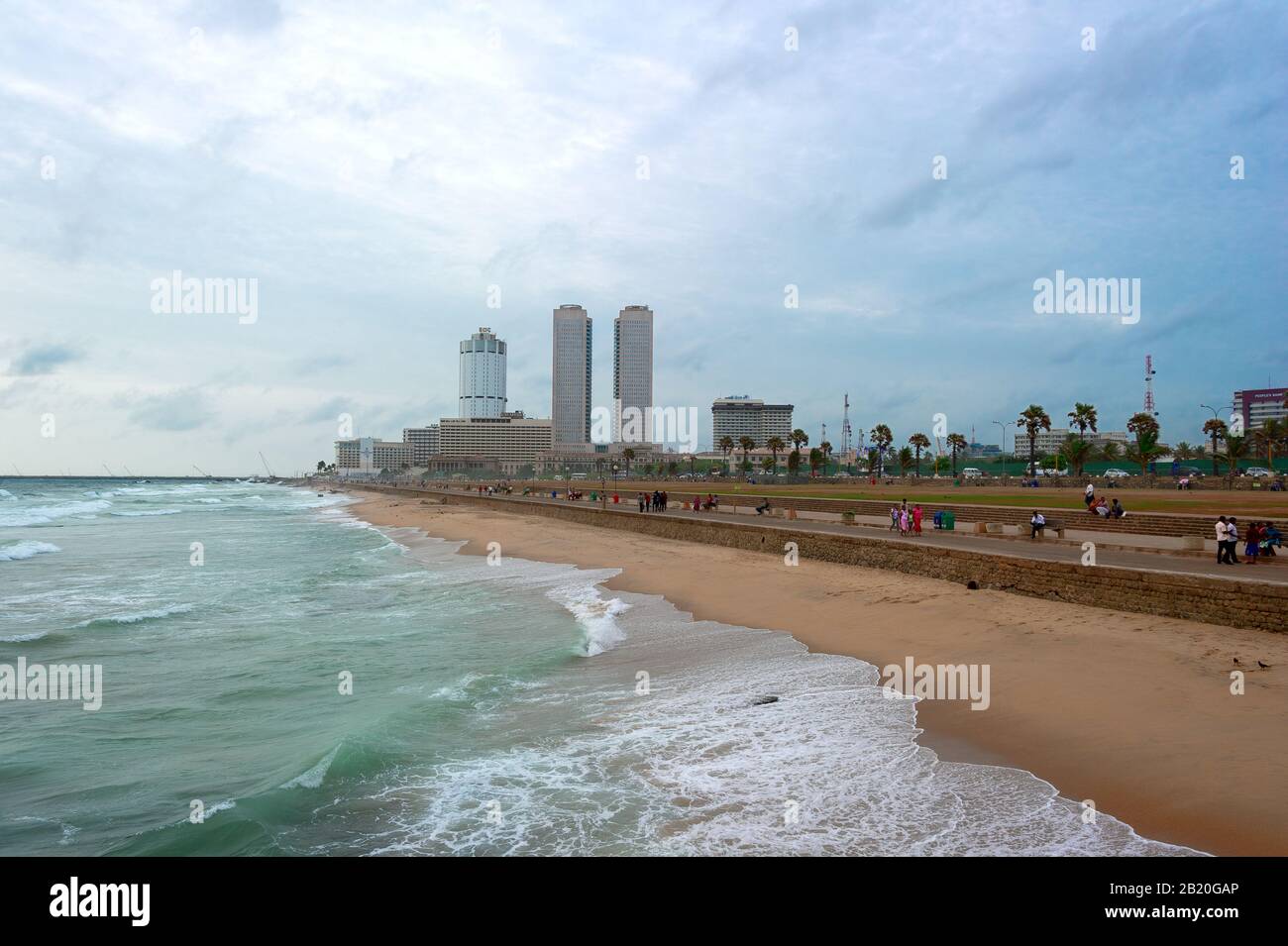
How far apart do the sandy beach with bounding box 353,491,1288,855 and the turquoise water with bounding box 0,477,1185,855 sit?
61 cm

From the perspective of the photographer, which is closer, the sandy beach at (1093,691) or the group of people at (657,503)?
the sandy beach at (1093,691)

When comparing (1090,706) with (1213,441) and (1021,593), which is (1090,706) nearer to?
(1021,593)

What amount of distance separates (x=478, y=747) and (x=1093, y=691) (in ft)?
25.3

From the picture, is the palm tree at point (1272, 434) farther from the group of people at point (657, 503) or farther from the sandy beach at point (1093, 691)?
the sandy beach at point (1093, 691)

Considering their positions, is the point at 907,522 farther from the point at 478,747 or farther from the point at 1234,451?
the point at 1234,451

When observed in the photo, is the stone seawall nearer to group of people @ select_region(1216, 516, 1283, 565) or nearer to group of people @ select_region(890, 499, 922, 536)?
group of people @ select_region(890, 499, 922, 536)

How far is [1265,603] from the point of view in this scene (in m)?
11.6

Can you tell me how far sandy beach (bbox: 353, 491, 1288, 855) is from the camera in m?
6.49

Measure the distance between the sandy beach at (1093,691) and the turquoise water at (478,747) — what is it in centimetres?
61

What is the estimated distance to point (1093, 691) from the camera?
31.5ft

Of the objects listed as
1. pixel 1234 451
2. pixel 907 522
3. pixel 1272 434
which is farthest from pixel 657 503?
pixel 1272 434

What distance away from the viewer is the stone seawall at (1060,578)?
39.1 feet

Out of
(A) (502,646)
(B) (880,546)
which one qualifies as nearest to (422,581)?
(A) (502,646)

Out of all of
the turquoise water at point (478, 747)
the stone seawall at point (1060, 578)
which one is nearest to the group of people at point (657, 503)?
the stone seawall at point (1060, 578)
